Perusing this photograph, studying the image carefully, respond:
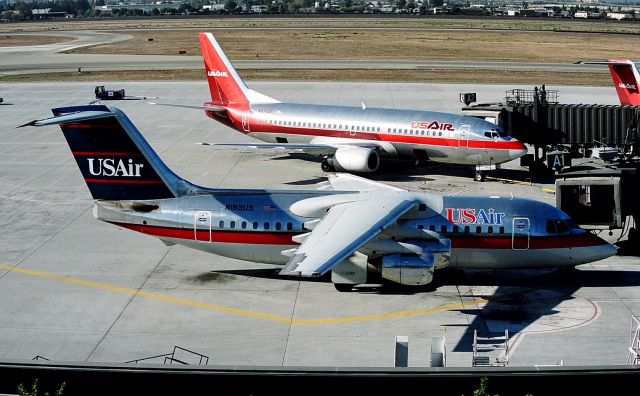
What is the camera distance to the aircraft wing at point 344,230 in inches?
1118

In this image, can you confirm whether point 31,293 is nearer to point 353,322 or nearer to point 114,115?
point 114,115

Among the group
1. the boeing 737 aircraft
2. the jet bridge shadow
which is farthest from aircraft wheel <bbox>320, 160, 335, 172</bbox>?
the boeing 737 aircraft

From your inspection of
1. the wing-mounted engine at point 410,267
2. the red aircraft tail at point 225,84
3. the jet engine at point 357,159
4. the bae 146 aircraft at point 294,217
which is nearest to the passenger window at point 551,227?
the bae 146 aircraft at point 294,217

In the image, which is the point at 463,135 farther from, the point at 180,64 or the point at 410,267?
the point at 180,64

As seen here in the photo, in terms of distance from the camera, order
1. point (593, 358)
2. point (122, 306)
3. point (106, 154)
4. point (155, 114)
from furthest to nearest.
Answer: point (155, 114), point (106, 154), point (122, 306), point (593, 358)

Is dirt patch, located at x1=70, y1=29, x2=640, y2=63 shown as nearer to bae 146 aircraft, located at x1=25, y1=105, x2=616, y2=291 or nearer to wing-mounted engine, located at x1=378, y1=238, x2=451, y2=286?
bae 146 aircraft, located at x1=25, y1=105, x2=616, y2=291

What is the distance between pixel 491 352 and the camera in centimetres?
2936

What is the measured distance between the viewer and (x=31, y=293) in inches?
1377

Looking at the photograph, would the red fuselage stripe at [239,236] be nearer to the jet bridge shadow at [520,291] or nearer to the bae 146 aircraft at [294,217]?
the bae 146 aircraft at [294,217]

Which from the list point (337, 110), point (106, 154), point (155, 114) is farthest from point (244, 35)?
point (106, 154)

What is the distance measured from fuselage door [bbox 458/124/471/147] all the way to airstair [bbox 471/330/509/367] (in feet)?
79.1

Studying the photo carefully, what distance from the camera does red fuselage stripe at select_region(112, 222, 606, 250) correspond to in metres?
35.2

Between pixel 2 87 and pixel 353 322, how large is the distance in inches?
3024

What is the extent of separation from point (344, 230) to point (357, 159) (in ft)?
73.2
